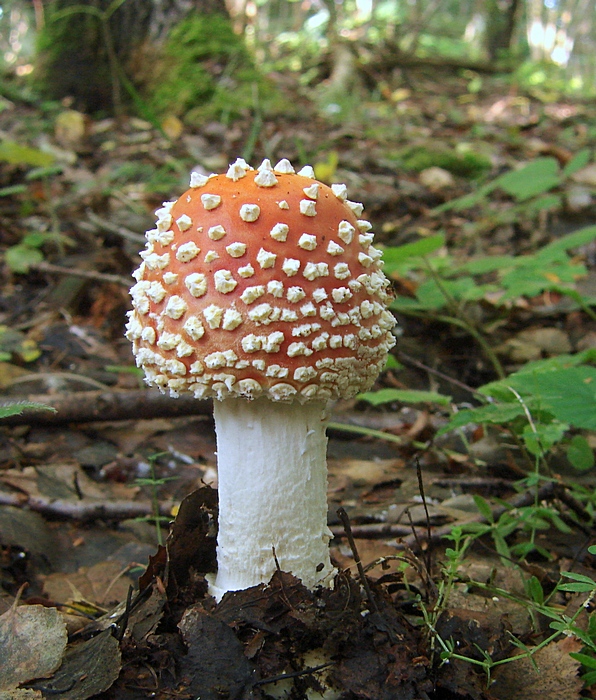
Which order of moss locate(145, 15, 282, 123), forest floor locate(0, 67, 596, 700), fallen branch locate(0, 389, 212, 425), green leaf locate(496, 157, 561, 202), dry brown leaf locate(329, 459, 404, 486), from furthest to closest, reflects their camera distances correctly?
moss locate(145, 15, 282, 123), green leaf locate(496, 157, 561, 202), fallen branch locate(0, 389, 212, 425), dry brown leaf locate(329, 459, 404, 486), forest floor locate(0, 67, 596, 700)

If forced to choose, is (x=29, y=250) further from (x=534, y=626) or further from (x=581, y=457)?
(x=534, y=626)

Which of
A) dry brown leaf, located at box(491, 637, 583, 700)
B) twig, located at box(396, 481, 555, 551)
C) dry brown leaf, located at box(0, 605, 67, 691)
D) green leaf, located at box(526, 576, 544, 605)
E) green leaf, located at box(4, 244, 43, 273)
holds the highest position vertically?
green leaf, located at box(526, 576, 544, 605)

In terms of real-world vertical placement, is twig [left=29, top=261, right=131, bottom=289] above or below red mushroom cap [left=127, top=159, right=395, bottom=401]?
below

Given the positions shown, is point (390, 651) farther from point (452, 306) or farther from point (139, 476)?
point (452, 306)

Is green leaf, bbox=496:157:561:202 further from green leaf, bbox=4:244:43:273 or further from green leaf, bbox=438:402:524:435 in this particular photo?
green leaf, bbox=4:244:43:273

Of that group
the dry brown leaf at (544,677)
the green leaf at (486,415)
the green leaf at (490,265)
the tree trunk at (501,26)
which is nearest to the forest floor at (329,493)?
the dry brown leaf at (544,677)

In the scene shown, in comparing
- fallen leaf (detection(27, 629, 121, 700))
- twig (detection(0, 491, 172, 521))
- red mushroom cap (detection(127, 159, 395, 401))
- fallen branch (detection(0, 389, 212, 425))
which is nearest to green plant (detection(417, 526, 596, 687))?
red mushroom cap (detection(127, 159, 395, 401))

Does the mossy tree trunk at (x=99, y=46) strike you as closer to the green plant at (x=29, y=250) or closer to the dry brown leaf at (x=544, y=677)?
the green plant at (x=29, y=250)
